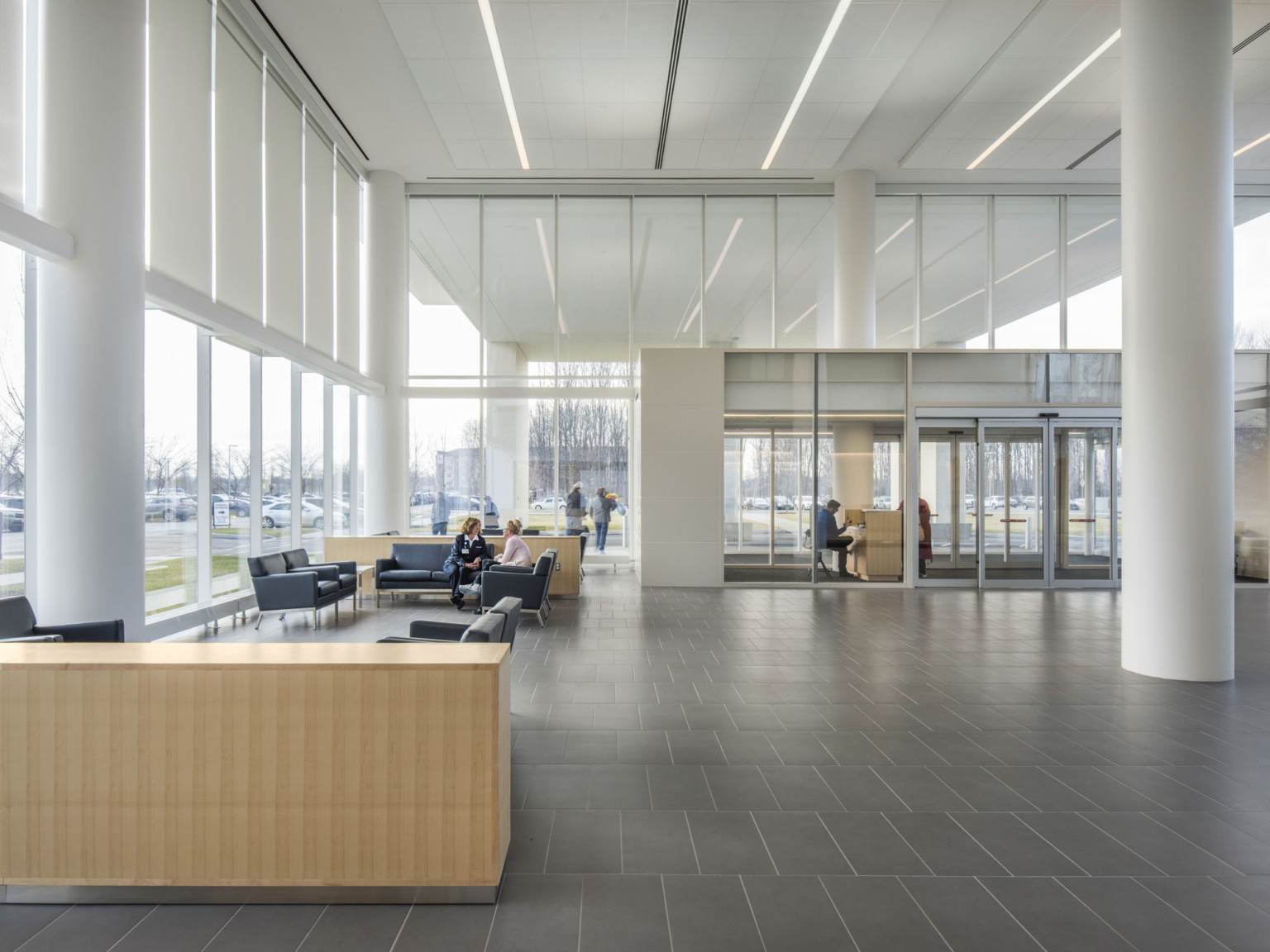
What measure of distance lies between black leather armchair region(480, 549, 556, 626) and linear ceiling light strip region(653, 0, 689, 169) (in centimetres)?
670

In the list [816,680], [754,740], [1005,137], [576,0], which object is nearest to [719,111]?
[576,0]

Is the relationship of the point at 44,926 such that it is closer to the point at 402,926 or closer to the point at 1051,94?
the point at 402,926

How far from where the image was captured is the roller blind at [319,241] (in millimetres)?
10883

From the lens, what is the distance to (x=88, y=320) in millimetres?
5488

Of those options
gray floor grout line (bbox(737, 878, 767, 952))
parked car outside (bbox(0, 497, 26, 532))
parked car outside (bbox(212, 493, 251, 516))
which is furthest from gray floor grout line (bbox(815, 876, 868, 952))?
parked car outside (bbox(212, 493, 251, 516))

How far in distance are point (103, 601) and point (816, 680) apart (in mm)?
5709

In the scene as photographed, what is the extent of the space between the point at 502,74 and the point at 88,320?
6.74m

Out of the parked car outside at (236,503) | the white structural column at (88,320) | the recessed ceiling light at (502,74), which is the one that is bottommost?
the parked car outside at (236,503)

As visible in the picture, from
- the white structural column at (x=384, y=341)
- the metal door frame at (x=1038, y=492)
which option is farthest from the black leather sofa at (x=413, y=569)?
the metal door frame at (x=1038, y=492)

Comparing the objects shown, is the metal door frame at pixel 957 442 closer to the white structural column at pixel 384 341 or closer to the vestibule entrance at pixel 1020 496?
the vestibule entrance at pixel 1020 496

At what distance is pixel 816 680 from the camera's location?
594 cm

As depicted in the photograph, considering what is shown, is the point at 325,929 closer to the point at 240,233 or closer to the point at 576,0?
the point at 240,233

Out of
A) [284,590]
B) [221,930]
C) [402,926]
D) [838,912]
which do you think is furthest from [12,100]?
[838,912]

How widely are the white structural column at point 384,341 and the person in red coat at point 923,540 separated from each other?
932cm
